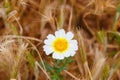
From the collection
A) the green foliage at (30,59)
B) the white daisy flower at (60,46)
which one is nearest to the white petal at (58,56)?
the white daisy flower at (60,46)

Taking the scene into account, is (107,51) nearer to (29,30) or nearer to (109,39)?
(109,39)

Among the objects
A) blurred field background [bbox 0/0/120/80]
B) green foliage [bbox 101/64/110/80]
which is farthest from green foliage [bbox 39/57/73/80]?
green foliage [bbox 101/64/110/80]

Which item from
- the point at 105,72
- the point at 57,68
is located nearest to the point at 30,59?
the point at 57,68

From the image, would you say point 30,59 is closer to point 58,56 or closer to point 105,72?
point 58,56

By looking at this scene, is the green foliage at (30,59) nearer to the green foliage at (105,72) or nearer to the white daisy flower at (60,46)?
the white daisy flower at (60,46)

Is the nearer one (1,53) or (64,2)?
(1,53)

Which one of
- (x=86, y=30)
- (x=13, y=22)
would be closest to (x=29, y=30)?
(x=13, y=22)
